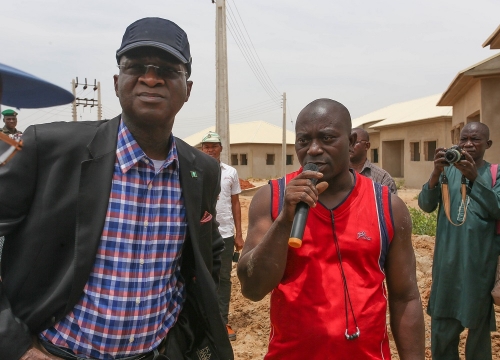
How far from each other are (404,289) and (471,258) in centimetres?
202

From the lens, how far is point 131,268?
1.86 m

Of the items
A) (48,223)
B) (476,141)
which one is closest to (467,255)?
(476,141)

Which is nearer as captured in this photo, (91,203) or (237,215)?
(91,203)

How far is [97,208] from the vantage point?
1819 mm

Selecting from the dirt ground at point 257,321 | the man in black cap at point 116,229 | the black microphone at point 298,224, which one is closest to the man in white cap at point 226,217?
the dirt ground at point 257,321

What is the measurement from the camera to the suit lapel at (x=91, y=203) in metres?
1.77

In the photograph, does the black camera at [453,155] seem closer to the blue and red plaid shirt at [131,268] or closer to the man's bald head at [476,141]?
the man's bald head at [476,141]

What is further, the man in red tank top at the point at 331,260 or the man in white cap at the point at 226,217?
the man in white cap at the point at 226,217

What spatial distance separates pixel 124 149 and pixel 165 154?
0.20 m

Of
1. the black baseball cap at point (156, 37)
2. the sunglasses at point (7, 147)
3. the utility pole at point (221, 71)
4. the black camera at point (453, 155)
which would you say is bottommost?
the sunglasses at point (7, 147)

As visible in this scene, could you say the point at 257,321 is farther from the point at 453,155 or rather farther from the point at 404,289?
the point at 404,289

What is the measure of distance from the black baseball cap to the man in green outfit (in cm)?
254

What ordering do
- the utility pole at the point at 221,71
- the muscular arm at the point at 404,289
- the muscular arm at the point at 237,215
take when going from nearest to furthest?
the muscular arm at the point at 404,289
the muscular arm at the point at 237,215
the utility pole at the point at 221,71

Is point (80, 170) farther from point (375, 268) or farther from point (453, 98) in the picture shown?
point (453, 98)
